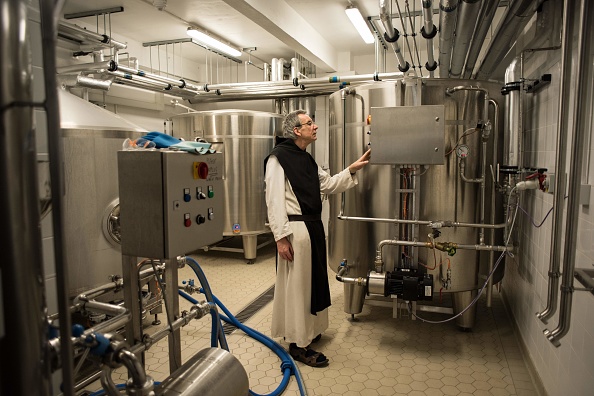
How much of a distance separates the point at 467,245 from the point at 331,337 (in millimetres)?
1100

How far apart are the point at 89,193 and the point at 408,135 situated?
184 cm

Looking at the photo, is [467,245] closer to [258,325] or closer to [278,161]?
[278,161]

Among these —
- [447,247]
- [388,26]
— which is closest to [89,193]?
[447,247]

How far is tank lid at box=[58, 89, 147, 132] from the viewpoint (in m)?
2.17

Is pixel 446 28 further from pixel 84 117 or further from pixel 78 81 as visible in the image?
pixel 78 81

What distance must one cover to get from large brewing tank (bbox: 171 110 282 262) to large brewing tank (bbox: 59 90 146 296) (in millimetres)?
2152

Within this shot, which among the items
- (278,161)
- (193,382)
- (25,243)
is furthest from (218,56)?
(25,243)

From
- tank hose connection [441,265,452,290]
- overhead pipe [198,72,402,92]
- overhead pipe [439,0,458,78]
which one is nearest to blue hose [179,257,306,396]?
tank hose connection [441,265,452,290]

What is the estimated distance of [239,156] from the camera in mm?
4535

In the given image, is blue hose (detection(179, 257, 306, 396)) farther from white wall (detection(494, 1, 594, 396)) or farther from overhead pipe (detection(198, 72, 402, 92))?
overhead pipe (detection(198, 72, 402, 92))

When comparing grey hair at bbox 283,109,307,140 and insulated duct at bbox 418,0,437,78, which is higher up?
insulated duct at bbox 418,0,437,78

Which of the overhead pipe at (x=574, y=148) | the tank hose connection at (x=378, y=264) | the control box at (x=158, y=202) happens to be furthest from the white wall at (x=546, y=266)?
the control box at (x=158, y=202)

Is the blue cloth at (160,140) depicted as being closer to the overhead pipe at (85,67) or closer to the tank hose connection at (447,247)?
the tank hose connection at (447,247)

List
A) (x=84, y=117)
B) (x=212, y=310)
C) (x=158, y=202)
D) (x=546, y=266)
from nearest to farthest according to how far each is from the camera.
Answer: (x=158, y=202) → (x=212, y=310) → (x=546, y=266) → (x=84, y=117)
